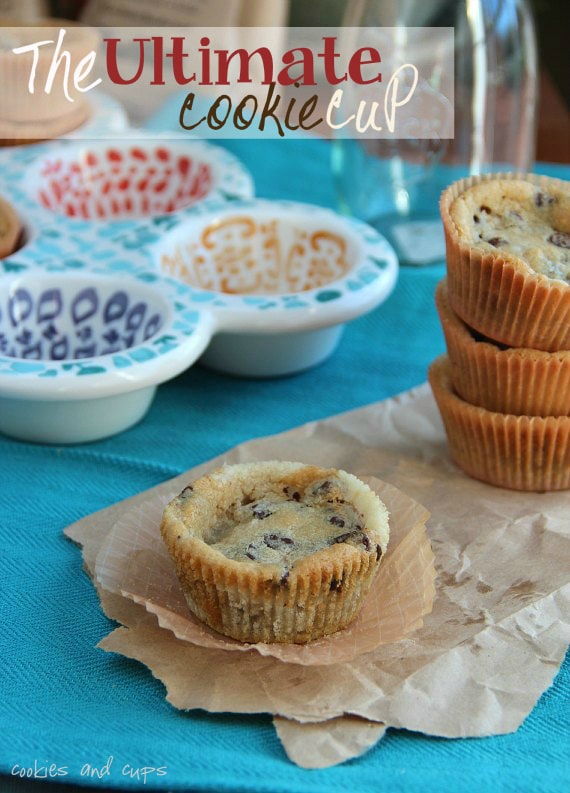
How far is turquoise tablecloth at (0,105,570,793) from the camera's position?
848mm

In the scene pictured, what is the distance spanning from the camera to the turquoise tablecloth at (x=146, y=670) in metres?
0.85

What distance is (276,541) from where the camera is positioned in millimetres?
968

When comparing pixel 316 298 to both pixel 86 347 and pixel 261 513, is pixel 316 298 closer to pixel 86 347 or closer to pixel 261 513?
pixel 86 347

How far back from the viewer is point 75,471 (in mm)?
1254

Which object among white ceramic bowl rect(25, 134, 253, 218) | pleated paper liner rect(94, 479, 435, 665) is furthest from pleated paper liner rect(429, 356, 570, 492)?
white ceramic bowl rect(25, 134, 253, 218)

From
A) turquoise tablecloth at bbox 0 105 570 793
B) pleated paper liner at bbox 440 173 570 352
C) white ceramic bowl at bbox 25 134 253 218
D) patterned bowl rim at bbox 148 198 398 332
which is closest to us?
turquoise tablecloth at bbox 0 105 570 793

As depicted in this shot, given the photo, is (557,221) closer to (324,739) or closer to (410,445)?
(410,445)

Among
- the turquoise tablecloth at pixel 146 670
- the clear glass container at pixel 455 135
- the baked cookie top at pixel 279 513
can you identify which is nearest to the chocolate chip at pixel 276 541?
the baked cookie top at pixel 279 513

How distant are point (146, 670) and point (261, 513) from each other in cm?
18

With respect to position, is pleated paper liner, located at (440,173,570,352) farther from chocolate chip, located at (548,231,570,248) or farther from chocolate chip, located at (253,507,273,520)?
chocolate chip, located at (253,507,273,520)

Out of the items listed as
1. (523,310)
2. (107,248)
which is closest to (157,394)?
(107,248)

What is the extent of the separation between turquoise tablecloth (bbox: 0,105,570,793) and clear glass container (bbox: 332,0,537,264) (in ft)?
1.26

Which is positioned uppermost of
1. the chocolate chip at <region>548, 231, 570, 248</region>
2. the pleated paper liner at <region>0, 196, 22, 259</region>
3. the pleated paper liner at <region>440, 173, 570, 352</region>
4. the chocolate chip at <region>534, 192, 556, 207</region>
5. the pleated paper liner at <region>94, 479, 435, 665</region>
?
the chocolate chip at <region>534, 192, 556, 207</region>

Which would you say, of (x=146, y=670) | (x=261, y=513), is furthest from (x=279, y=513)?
(x=146, y=670)
